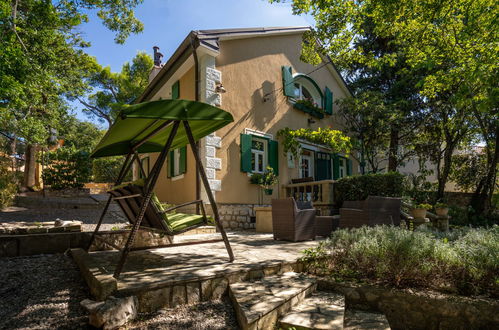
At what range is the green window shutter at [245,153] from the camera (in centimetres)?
834

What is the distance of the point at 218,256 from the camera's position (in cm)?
358

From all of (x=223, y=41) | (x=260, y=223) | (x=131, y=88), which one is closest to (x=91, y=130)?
(x=131, y=88)

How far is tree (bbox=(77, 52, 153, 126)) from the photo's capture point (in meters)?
21.9

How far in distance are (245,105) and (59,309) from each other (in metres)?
7.27

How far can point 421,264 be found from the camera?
9.44 feet

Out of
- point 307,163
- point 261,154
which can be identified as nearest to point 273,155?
point 261,154

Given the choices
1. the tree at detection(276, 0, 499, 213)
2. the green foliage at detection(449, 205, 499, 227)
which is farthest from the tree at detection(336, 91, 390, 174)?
the tree at detection(276, 0, 499, 213)

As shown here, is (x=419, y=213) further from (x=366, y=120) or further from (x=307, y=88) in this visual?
(x=307, y=88)

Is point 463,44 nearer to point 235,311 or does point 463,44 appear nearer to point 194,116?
point 194,116

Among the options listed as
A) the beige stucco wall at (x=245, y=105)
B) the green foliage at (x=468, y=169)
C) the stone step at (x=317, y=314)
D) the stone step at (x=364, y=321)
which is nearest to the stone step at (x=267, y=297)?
the stone step at (x=317, y=314)

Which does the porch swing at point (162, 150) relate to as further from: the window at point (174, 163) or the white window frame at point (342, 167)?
the white window frame at point (342, 167)

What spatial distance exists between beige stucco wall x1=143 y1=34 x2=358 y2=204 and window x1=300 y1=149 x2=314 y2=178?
0.72m

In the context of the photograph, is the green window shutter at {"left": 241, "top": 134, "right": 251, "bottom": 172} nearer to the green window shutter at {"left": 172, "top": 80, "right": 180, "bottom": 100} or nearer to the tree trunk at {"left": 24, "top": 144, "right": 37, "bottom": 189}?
the green window shutter at {"left": 172, "top": 80, "right": 180, "bottom": 100}

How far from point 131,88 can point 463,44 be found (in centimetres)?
2033
